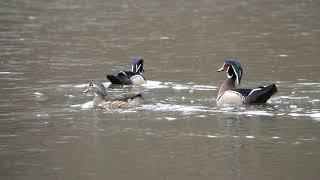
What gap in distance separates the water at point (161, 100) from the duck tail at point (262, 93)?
0.65ft

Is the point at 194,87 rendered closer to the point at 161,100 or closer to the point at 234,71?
the point at 234,71

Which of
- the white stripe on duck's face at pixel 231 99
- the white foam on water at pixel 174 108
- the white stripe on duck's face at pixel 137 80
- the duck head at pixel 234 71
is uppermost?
the duck head at pixel 234 71

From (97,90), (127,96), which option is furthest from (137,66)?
(127,96)

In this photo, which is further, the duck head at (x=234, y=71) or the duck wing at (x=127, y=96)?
the duck head at (x=234, y=71)

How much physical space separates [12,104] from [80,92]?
2.08 metres

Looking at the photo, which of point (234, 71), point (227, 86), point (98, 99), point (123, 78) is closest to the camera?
point (98, 99)

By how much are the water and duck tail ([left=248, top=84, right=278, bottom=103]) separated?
0.20 meters

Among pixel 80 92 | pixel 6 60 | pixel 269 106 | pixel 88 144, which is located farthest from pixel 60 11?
pixel 88 144

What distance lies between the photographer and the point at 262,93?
18.1 metres

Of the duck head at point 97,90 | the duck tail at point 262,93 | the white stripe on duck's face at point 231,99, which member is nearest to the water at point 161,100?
the duck tail at point 262,93

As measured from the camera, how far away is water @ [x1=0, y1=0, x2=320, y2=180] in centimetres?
1330

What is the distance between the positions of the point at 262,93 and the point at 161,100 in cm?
219

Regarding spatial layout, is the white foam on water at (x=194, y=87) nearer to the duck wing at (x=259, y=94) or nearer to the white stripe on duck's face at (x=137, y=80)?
Answer: the white stripe on duck's face at (x=137, y=80)

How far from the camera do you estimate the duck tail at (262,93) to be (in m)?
18.0
